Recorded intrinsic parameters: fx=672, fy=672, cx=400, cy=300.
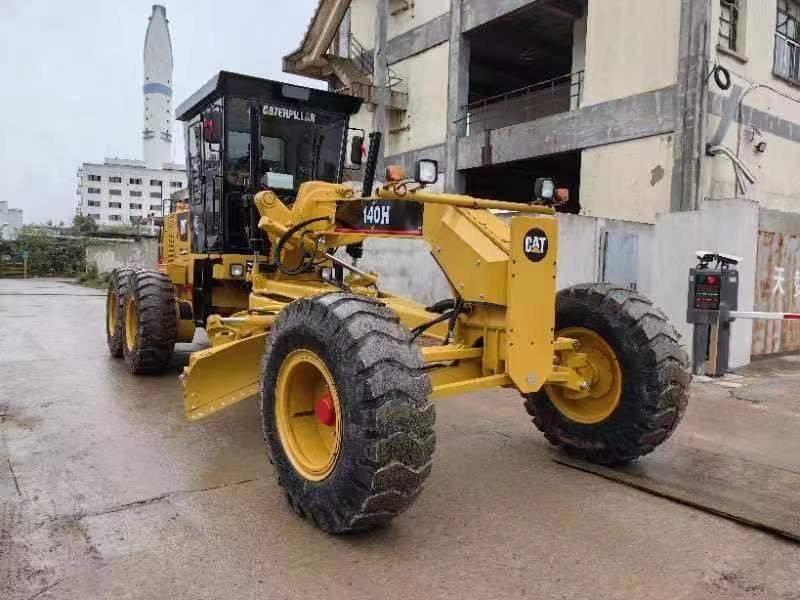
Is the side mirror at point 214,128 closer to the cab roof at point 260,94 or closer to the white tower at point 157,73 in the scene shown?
the cab roof at point 260,94

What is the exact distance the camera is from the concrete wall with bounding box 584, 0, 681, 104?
12422 millimetres

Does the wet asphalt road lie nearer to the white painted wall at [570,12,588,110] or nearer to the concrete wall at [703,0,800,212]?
the concrete wall at [703,0,800,212]

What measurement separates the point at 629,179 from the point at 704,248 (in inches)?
217

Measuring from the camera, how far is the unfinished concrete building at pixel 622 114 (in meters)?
9.09

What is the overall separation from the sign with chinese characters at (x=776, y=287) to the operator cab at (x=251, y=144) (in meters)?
5.82

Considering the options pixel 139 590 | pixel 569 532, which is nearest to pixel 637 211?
pixel 569 532

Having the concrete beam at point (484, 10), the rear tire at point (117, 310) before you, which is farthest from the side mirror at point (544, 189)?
the concrete beam at point (484, 10)

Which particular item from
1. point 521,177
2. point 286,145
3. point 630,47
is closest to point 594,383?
point 286,145

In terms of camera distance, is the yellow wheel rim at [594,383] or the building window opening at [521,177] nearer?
the yellow wheel rim at [594,383]

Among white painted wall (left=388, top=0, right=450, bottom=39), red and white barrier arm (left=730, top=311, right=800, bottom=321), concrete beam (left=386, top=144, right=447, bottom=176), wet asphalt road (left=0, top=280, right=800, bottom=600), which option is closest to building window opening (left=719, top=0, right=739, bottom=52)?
white painted wall (left=388, top=0, right=450, bottom=39)

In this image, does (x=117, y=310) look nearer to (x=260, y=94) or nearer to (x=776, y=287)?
(x=260, y=94)

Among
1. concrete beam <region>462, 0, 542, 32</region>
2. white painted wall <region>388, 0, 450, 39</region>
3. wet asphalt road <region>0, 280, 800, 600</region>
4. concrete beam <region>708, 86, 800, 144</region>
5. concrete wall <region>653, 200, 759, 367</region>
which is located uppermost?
white painted wall <region>388, 0, 450, 39</region>

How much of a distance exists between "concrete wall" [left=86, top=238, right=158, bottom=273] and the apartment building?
61.5 m

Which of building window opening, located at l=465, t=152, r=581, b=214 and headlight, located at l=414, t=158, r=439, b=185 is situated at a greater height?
building window opening, located at l=465, t=152, r=581, b=214
